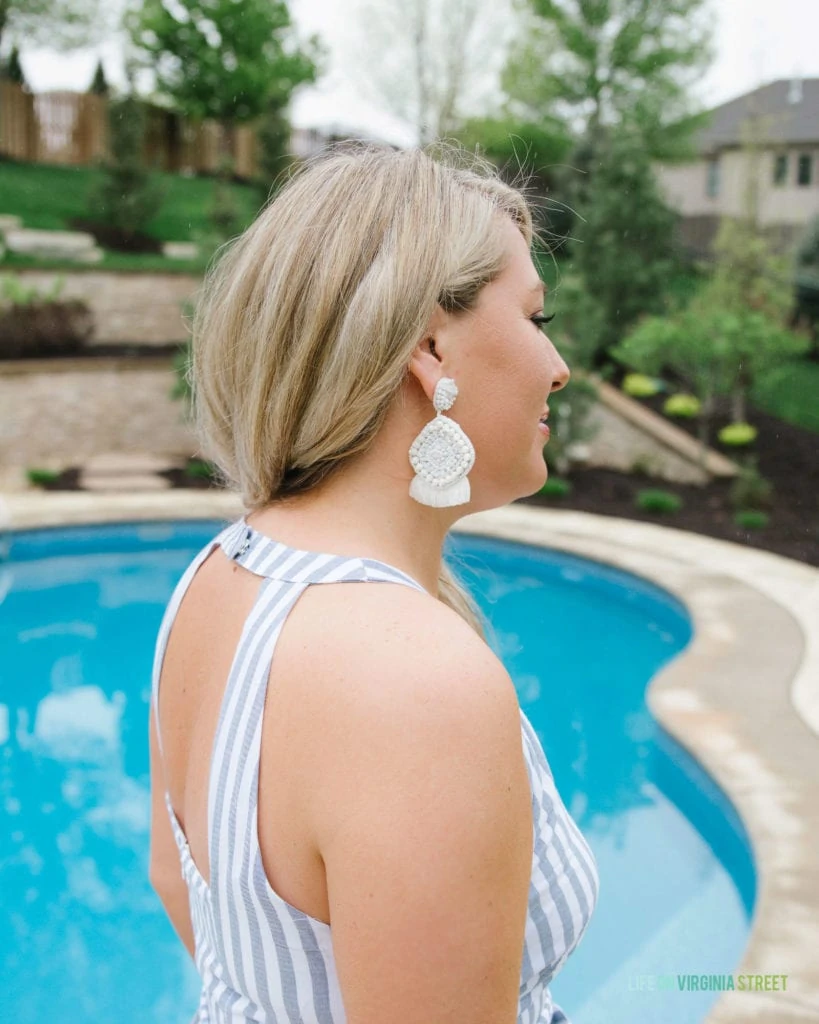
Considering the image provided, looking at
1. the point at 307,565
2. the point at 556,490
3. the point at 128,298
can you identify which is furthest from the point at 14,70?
the point at 307,565

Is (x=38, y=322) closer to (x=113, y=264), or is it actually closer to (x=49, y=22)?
(x=113, y=264)

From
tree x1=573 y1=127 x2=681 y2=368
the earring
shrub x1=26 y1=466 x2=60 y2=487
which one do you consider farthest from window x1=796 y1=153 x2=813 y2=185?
the earring

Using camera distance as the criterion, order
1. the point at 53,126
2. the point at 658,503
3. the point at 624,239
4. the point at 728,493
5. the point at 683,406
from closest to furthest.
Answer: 1. the point at 658,503
2. the point at 728,493
3. the point at 683,406
4. the point at 624,239
5. the point at 53,126

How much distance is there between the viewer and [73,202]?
1803cm

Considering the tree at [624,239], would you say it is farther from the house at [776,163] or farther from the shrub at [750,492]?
the house at [776,163]

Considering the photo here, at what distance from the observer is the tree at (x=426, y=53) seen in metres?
20.0

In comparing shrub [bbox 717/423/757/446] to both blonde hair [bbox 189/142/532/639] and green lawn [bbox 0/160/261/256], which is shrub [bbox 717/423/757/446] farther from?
blonde hair [bbox 189/142/532/639]

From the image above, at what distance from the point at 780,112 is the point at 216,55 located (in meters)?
16.4

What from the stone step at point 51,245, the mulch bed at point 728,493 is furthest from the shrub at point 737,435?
the stone step at point 51,245

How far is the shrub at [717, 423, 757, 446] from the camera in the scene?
11.5 metres

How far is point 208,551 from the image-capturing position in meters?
1.16

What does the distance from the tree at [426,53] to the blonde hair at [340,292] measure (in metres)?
20.3

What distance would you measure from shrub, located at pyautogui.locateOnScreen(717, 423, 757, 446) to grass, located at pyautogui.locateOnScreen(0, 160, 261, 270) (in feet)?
25.5

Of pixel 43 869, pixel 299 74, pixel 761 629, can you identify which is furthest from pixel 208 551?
pixel 299 74
